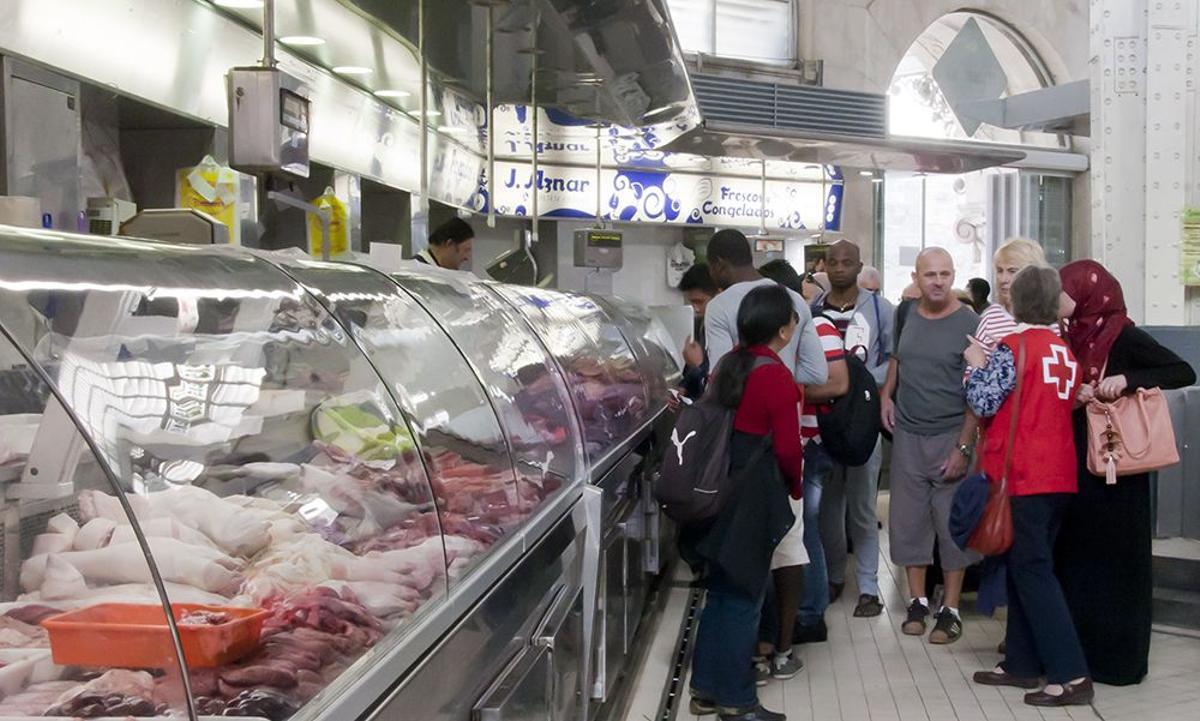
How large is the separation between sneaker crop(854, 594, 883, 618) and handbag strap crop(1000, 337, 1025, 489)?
1.65m

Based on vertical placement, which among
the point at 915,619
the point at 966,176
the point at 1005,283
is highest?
the point at 966,176

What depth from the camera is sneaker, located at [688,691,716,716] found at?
16.1ft

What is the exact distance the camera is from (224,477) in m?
2.09

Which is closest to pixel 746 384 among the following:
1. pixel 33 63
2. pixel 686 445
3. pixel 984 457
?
pixel 686 445

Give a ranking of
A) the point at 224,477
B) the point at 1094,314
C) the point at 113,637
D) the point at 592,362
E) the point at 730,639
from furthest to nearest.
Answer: the point at 592,362, the point at 1094,314, the point at 730,639, the point at 224,477, the point at 113,637

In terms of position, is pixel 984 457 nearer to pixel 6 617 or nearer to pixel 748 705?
pixel 748 705

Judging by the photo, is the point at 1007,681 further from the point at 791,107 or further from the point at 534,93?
the point at 791,107

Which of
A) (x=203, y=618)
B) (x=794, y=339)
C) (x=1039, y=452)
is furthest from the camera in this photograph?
(x=794, y=339)

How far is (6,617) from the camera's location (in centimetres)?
159

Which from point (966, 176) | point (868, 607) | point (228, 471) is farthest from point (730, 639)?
point (966, 176)

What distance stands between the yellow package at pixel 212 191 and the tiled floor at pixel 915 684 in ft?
8.70

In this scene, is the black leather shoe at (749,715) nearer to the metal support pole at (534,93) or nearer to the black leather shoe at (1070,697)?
the black leather shoe at (1070,697)

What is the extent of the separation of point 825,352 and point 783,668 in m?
1.32

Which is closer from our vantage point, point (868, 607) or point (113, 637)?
point (113, 637)
